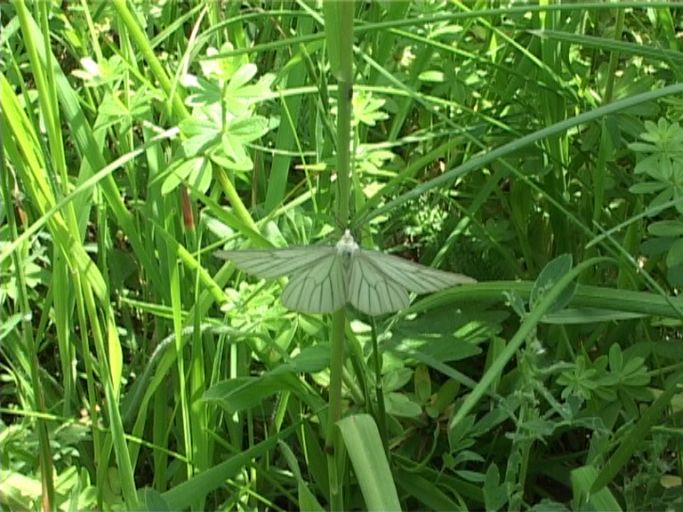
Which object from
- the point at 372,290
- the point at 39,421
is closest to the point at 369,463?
the point at 372,290

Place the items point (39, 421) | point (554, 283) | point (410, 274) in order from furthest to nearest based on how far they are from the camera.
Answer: point (39, 421) < point (554, 283) < point (410, 274)

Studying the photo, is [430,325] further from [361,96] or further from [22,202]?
[22,202]

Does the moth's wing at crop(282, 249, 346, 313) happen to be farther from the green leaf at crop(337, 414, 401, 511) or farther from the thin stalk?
the thin stalk

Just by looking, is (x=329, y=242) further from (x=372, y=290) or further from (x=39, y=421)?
(x=39, y=421)

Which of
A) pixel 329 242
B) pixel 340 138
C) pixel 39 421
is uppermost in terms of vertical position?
pixel 340 138

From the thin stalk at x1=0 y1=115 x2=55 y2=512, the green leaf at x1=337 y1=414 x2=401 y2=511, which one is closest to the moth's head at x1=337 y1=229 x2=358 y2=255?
the green leaf at x1=337 y1=414 x2=401 y2=511

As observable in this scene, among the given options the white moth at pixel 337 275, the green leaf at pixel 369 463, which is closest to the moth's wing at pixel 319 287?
the white moth at pixel 337 275
